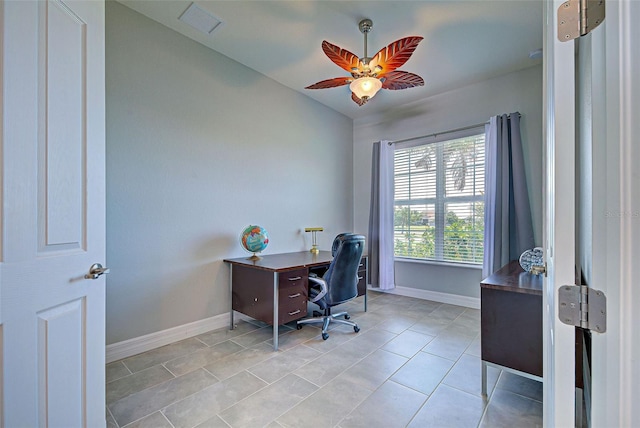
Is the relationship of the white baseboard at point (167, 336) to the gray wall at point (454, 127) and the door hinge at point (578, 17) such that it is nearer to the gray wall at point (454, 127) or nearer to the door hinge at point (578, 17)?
the gray wall at point (454, 127)

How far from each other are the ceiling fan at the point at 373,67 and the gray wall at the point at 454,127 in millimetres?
1341

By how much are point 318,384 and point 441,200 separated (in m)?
2.86

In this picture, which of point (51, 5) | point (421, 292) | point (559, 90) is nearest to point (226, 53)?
point (51, 5)

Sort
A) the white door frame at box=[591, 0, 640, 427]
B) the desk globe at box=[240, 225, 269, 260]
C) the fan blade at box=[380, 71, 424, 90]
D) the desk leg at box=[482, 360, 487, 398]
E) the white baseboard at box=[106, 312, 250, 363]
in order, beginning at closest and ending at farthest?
the white door frame at box=[591, 0, 640, 427] → the desk leg at box=[482, 360, 487, 398] → the white baseboard at box=[106, 312, 250, 363] → the fan blade at box=[380, 71, 424, 90] → the desk globe at box=[240, 225, 269, 260]

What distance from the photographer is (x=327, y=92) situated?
3.69 meters

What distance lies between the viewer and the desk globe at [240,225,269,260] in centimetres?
288

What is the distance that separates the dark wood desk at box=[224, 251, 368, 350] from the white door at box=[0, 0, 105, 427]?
1.27 metres

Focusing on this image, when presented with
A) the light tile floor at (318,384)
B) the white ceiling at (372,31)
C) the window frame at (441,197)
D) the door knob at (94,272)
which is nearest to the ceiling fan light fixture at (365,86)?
the white ceiling at (372,31)

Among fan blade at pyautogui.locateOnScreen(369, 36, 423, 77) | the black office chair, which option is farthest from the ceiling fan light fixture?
the black office chair

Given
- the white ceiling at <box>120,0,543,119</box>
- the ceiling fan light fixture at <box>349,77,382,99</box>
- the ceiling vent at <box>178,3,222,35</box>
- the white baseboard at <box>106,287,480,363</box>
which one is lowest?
the white baseboard at <box>106,287,480,363</box>

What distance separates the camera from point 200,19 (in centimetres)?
235

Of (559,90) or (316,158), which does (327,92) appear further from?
(559,90)

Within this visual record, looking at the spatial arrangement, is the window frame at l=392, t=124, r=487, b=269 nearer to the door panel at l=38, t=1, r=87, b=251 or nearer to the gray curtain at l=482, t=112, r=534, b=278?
the gray curtain at l=482, t=112, r=534, b=278

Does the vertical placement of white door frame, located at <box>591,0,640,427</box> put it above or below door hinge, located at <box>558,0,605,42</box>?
below
